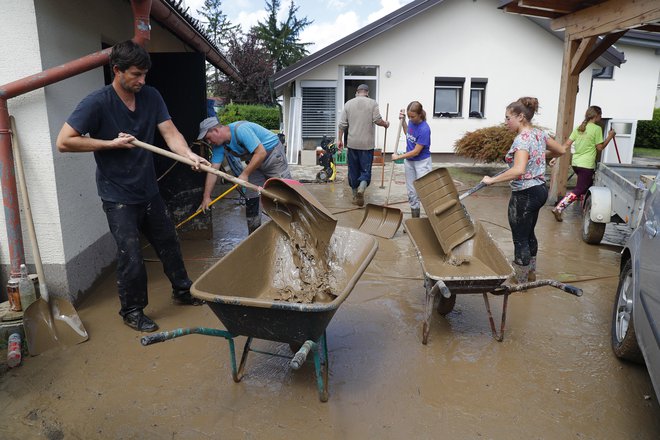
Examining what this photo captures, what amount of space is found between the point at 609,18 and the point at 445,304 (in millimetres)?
5282

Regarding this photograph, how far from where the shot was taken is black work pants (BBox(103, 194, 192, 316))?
3.36m

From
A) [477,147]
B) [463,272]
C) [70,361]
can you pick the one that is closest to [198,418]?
[70,361]

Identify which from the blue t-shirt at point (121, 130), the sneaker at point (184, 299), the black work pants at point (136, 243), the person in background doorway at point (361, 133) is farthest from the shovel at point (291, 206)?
the person in background doorway at point (361, 133)

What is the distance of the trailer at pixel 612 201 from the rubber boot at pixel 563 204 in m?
0.48

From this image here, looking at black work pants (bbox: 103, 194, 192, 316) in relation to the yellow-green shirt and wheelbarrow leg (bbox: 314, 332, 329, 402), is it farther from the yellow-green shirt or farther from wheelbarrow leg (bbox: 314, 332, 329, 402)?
the yellow-green shirt

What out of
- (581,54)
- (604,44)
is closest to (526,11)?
(581,54)

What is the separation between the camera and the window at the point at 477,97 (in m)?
14.3

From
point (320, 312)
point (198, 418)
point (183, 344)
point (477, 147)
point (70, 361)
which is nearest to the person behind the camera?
point (320, 312)

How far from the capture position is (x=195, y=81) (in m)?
5.89

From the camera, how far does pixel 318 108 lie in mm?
14578

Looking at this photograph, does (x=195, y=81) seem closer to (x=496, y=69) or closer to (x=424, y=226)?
(x=424, y=226)

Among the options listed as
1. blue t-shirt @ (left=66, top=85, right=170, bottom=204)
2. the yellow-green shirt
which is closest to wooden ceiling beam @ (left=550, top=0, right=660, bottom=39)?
the yellow-green shirt

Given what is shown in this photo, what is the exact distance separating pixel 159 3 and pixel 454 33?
11420 millimetres

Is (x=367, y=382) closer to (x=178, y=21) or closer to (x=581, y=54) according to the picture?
(x=178, y=21)
